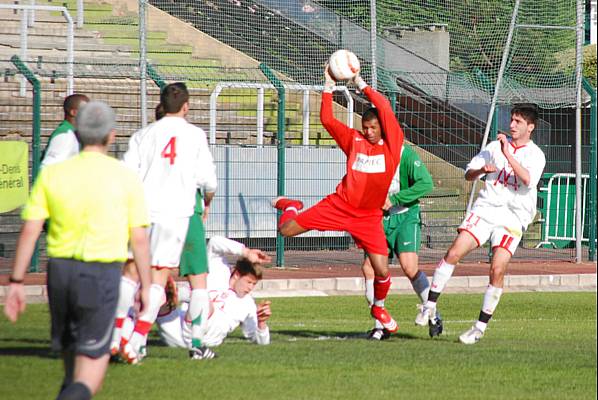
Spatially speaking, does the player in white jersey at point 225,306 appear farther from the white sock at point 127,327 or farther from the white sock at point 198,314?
the white sock at point 127,327

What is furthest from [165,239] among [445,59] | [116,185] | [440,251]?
[445,59]

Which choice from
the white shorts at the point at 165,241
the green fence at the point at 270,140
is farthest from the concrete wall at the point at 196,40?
the white shorts at the point at 165,241

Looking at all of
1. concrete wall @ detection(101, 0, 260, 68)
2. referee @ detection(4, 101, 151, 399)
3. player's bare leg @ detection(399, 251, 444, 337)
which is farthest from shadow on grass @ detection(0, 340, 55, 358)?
concrete wall @ detection(101, 0, 260, 68)

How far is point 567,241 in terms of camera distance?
24656mm

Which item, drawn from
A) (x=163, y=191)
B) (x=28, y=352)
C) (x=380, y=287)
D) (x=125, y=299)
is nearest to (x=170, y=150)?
(x=163, y=191)

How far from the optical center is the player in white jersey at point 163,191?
9.52 meters

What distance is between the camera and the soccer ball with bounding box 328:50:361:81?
38.3 feet

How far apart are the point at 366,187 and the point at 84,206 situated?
215 inches

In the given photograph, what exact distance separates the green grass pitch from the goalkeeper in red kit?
0.82 m

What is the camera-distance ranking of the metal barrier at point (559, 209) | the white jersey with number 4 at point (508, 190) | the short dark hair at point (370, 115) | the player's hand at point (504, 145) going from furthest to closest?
the metal barrier at point (559, 209) < the white jersey with number 4 at point (508, 190) < the short dark hair at point (370, 115) < the player's hand at point (504, 145)

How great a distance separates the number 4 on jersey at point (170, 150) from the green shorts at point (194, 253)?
66cm

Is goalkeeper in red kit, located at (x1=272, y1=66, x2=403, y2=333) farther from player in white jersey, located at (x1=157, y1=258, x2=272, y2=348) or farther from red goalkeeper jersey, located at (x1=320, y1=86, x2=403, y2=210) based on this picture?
player in white jersey, located at (x1=157, y1=258, x2=272, y2=348)

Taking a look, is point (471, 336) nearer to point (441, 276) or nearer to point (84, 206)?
point (441, 276)

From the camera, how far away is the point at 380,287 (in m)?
11.9
